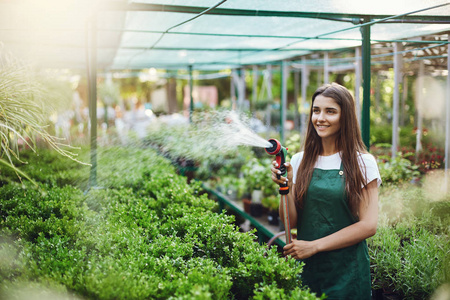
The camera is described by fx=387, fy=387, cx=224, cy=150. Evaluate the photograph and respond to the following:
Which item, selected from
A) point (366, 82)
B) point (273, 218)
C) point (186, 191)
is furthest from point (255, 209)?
point (366, 82)

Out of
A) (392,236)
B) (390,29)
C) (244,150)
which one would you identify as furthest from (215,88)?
(392,236)

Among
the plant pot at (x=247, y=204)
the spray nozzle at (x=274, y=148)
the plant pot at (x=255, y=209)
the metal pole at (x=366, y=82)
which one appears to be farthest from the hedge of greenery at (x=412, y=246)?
the plant pot at (x=247, y=204)

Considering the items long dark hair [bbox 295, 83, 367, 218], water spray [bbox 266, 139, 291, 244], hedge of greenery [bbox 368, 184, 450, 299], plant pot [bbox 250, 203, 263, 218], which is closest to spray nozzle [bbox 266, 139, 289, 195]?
water spray [bbox 266, 139, 291, 244]

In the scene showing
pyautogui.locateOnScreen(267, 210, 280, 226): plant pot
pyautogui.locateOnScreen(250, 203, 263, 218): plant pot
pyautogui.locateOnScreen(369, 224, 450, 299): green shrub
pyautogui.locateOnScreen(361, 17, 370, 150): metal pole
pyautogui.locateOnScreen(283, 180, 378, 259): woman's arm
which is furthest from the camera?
pyautogui.locateOnScreen(250, 203, 263, 218): plant pot

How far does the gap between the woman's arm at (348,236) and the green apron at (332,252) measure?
0.29 ft

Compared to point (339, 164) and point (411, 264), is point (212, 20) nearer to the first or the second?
point (339, 164)

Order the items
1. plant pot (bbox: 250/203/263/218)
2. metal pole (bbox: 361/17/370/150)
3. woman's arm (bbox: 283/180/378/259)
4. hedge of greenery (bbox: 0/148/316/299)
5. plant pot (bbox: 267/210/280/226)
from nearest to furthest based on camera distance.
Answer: hedge of greenery (bbox: 0/148/316/299), woman's arm (bbox: 283/180/378/259), metal pole (bbox: 361/17/370/150), plant pot (bbox: 267/210/280/226), plant pot (bbox: 250/203/263/218)

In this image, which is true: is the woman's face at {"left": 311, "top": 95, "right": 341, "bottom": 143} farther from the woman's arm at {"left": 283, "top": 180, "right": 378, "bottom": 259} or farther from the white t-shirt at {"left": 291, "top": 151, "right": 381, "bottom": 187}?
the woman's arm at {"left": 283, "top": 180, "right": 378, "bottom": 259}

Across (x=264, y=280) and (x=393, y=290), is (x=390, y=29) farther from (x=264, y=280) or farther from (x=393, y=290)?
(x=264, y=280)

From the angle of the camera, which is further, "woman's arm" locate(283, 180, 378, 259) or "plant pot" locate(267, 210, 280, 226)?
"plant pot" locate(267, 210, 280, 226)

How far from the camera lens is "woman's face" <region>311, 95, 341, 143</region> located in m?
2.08

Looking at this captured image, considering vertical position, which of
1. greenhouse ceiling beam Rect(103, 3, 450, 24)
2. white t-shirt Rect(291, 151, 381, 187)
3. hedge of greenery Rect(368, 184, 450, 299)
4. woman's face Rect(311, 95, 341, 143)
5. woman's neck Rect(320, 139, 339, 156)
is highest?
greenhouse ceiling beam Rect(103, 3, 450, 24)

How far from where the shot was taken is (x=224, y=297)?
1668mm

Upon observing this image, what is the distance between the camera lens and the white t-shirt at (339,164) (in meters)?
1.99
